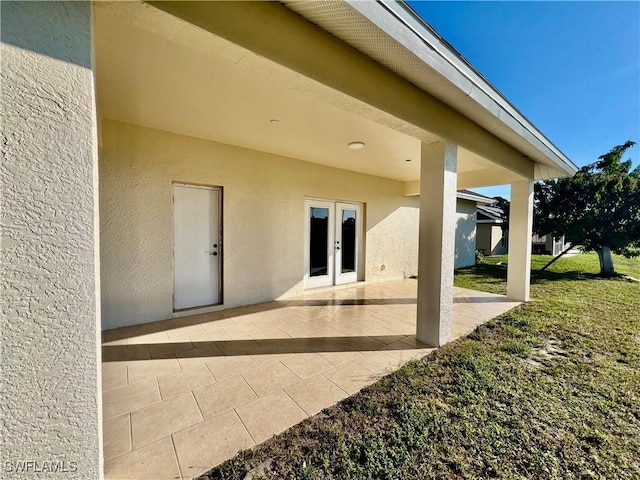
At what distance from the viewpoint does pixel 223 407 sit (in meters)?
2.45

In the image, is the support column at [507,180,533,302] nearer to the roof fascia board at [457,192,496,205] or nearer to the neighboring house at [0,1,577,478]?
the neighboring house at [0,1,577,478]

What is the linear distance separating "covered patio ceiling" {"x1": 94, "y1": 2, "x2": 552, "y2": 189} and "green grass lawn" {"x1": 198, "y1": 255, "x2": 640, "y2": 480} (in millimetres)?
2958

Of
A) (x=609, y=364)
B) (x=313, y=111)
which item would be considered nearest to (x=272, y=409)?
(x=313, y=111)

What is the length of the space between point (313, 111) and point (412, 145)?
2273 millimetres

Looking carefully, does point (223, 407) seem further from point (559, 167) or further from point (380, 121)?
point (559, 167)

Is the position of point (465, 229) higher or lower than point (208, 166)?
lower

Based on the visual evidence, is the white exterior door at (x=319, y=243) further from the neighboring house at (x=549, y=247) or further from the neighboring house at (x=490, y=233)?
the neighboring house at (x=549, y=247)

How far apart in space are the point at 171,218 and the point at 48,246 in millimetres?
3656

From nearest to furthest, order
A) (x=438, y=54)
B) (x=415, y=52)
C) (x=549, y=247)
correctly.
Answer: (x=415, y=52) < (x=438, y=54) < (x=549, y=247)

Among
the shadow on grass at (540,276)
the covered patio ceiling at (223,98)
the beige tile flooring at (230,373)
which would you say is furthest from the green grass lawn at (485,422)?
the shadow on grass at (540,276)

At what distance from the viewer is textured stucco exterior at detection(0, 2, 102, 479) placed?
1.15m

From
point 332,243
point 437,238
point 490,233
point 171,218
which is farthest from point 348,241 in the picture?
point 490,233

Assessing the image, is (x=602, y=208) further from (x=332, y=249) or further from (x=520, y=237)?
(x=332, y=249)

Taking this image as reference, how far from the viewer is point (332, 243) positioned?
725cm
